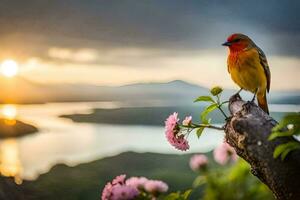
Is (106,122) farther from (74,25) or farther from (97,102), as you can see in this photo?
(74,25)

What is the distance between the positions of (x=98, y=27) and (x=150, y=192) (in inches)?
38.1

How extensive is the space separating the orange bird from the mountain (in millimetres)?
448

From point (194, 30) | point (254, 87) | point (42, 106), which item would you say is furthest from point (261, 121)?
point (42, 106)

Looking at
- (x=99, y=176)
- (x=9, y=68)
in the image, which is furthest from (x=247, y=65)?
(x=9, y=68)

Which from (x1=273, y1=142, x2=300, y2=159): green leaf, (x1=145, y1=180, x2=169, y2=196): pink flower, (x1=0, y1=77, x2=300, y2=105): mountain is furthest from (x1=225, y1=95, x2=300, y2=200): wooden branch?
(x1=0, y1=77, x2=300, y2=105): mountain

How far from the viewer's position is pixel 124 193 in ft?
3.55

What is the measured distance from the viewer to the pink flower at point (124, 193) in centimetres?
108

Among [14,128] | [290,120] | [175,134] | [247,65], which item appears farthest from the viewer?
[14,128]

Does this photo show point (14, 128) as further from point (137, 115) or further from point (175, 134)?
point (175, 134)

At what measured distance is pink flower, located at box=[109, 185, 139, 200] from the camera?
1.08 meters

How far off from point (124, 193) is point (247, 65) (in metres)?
0.61

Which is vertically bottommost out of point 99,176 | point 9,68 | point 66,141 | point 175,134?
point 99,176

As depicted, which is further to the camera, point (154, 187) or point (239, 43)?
point (239, 43)

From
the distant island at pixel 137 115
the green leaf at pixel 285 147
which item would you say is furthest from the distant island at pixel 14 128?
the green leaf at pixel 285 147
